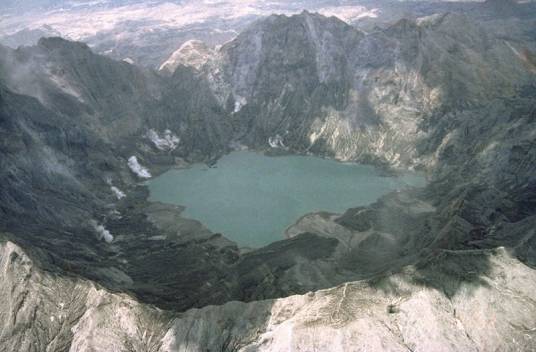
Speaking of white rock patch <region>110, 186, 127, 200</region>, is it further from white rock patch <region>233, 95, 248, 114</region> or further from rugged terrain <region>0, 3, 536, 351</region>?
white rock patch <region>233, 95, 248, 114</region>

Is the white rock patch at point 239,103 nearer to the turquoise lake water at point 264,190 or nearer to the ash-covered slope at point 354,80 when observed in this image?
the ash-covered slope at point 354,80

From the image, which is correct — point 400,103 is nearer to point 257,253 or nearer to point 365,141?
point 365,141

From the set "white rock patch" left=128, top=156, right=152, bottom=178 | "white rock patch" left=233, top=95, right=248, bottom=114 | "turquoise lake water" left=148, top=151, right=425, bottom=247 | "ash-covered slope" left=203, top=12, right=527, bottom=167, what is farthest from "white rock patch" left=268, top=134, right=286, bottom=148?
"white rock patch" left=128, top=156, right=152, bottom=178

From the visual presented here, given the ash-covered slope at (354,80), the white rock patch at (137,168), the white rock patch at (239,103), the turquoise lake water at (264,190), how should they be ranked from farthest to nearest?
the white rock patch at (239,103)
the ash-covered slope at (354,80)
the white rock patch at (137,168)
the turquoise lake water at (264,190)

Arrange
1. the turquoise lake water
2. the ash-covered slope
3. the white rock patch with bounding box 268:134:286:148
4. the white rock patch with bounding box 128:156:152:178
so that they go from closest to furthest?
the turquoise lake water < the white rock patch with bounding box 128:156:152:178 < the ash-covered slope < the white rock patch with bounding box 268:134:286:148

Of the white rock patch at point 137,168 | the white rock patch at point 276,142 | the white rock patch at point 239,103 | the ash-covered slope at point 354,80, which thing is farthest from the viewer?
the white rock patch at point 239,103

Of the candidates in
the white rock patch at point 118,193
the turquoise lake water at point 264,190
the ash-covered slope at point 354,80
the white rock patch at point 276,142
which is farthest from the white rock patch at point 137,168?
the white rock patch at point 276,142
